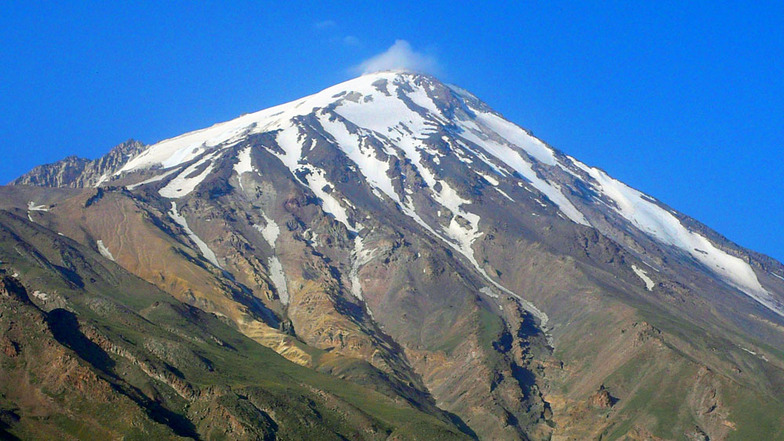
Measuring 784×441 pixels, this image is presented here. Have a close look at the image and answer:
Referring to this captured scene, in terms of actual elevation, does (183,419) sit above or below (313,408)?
below

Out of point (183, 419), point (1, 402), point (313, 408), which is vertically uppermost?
point (313, 408)

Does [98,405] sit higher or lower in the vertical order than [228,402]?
lower

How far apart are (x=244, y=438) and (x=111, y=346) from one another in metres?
41.6

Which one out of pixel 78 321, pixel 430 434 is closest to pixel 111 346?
pixel 78 321

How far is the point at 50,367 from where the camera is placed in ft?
558

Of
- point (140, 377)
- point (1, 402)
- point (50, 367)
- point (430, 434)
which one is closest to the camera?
point (1, 402)

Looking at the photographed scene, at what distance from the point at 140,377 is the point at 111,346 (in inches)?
538

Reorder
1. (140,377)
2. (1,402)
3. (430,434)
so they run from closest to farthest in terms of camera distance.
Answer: (1,402), (140,377), (430,434)

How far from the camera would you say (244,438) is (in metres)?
170

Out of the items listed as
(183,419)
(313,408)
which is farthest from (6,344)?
(313,408)

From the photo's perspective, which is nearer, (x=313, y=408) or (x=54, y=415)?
(x=54, y=415)

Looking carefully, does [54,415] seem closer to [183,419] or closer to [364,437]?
[183,419]

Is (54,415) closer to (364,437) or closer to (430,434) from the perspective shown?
(364,437)

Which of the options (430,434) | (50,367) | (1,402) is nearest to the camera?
(1,402)
